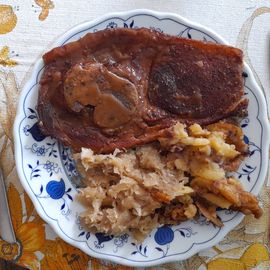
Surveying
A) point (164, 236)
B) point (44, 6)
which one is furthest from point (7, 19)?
point (164, 236)

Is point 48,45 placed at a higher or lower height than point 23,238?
higher

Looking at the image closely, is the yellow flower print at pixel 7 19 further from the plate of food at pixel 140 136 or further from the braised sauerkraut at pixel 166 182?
the braised sauerkraut at pixel 166 182

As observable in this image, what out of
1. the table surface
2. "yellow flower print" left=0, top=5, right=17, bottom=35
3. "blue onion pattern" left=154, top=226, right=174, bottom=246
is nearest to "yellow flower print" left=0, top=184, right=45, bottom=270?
the table surface

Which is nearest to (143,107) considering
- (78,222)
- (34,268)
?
(78,222)

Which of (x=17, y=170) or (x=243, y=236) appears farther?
(x=243, y=236)

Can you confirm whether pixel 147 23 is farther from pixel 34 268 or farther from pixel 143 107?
pixel 34 268

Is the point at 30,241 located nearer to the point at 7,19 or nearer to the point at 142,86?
the point at 142,86

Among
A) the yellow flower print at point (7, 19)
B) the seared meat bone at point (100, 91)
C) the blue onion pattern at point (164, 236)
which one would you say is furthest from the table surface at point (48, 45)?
the seared meat bone at point (100, 91)
